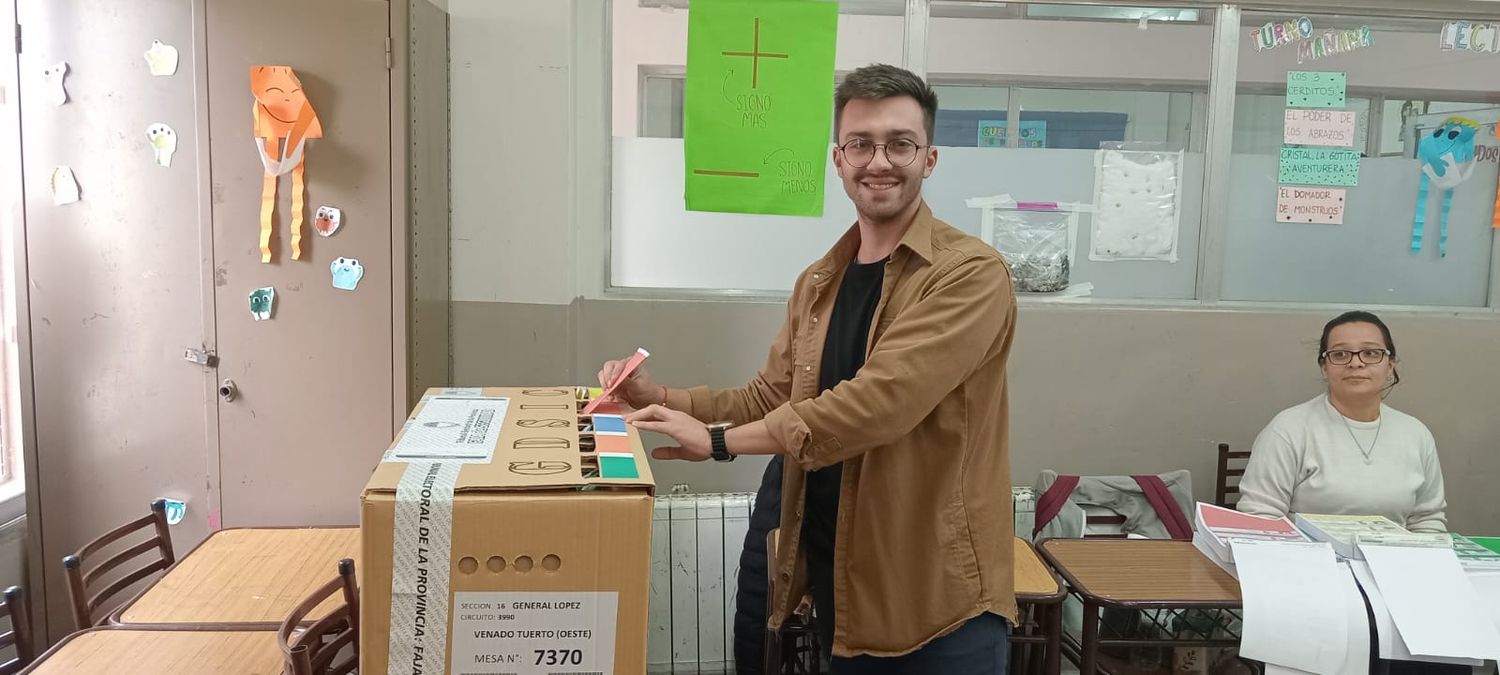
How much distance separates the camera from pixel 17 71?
2182 mm

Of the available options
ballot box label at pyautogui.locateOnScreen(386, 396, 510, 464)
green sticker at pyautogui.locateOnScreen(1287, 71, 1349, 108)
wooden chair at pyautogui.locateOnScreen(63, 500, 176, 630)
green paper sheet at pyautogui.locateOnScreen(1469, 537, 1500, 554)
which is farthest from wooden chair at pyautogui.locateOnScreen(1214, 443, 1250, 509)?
wooden chair at pyautogui.locateOnScreen(63, 500, 176, 630)

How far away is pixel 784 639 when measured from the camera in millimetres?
2125

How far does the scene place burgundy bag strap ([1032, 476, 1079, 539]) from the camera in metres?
2.68

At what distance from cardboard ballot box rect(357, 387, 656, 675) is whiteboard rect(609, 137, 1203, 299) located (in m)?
1.98

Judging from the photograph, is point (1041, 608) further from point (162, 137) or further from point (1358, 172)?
point (162, 137)

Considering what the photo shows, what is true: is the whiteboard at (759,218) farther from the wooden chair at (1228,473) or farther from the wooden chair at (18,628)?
the wooden chair at (18,628)

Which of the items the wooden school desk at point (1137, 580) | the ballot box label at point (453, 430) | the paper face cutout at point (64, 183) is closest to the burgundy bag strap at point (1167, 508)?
the wooden school desk at point (1137, 580)

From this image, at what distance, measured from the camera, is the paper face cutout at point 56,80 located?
217cm

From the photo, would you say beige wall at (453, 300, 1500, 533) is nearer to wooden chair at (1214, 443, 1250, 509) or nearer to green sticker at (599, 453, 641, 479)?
wooden chair at (1214, 443, 1250, 509)

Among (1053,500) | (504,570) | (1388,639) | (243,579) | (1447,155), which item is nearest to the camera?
(504,570)

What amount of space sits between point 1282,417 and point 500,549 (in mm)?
2364

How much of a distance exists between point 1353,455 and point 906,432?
5.97ft

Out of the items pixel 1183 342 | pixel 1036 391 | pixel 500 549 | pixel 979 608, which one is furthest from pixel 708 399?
pixel 1183 342

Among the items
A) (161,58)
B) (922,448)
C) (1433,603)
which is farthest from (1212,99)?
(161,58)
